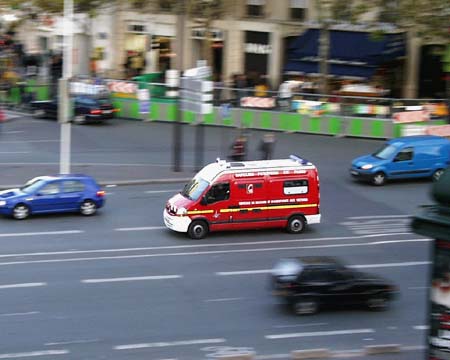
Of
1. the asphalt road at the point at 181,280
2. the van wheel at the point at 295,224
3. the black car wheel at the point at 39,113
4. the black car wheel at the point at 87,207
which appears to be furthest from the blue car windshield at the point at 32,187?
the black car wheel at the point at 39,113

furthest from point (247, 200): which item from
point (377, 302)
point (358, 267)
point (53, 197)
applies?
point (377, 302)

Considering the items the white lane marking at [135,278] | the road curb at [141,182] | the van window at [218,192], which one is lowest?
the white lane marking at [135,278]

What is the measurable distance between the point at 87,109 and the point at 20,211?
1363 cm

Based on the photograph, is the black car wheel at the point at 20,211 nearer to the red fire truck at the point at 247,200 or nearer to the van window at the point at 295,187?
the red fire truck at the point at 247,200

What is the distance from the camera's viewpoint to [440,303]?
1208 cm

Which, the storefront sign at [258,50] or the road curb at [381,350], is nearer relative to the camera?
the road curb at [381,350]

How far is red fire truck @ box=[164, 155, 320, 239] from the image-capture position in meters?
25.0

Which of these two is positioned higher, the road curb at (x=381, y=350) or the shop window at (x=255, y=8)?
the shop window at (x=255, y=8)

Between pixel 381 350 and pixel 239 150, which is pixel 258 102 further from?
pixel 381 350

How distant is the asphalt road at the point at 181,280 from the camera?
17.6 m

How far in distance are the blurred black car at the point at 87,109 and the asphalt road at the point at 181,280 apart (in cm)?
667

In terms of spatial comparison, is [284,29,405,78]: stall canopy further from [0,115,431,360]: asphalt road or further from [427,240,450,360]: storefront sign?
[427,240,450,360]: storefront sign

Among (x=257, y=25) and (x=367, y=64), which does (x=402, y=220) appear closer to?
(x=367, y=64)

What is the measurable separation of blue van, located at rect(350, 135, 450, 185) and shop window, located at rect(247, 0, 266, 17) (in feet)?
61.6
